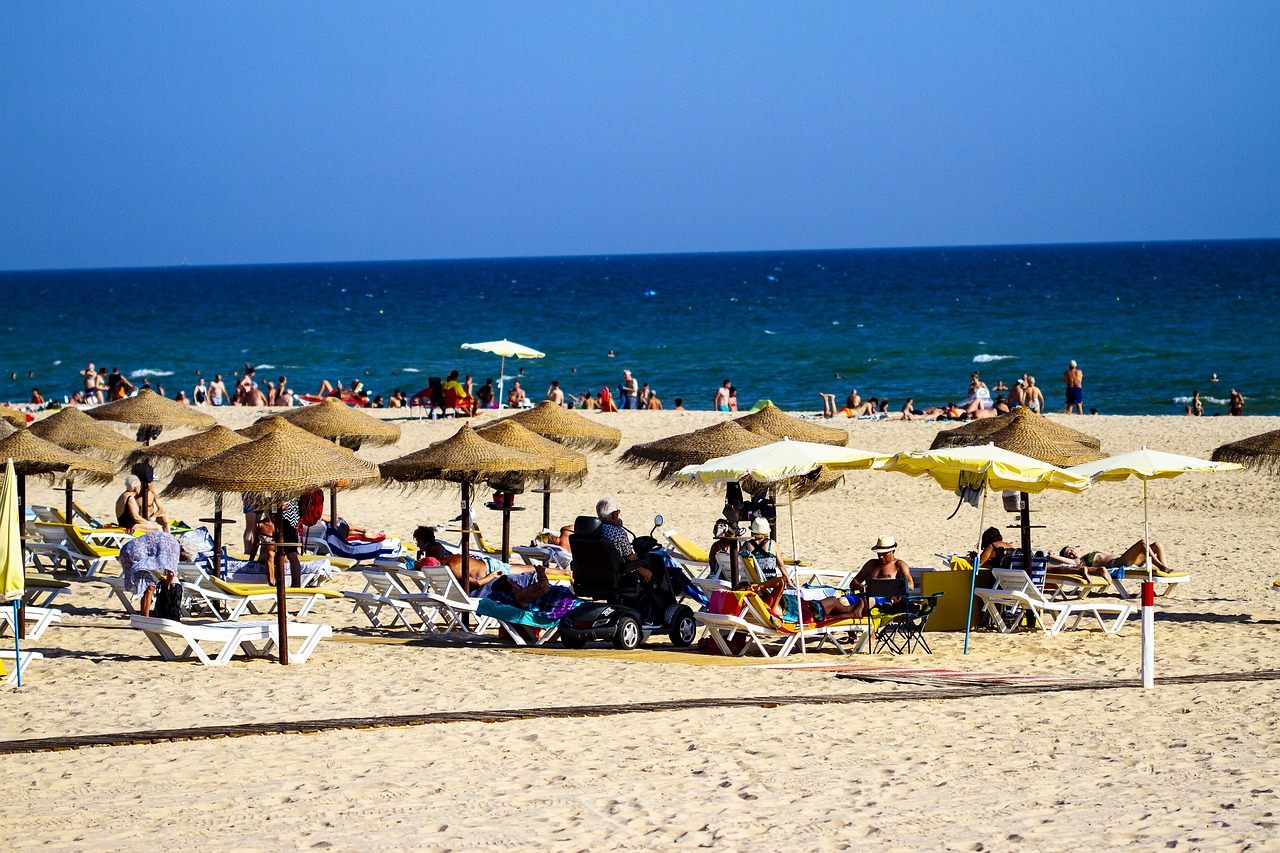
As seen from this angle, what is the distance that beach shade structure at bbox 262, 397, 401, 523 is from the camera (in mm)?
16078

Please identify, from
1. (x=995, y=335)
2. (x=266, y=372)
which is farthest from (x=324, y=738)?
(x=995, y=335)

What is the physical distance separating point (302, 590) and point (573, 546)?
2.33 meters

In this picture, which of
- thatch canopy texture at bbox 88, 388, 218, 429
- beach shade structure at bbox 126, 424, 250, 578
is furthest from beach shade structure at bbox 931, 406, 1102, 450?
thatch canopy texture at bbox 88, 388, 218, 429

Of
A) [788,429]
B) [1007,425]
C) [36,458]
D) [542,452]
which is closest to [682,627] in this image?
[542,452]

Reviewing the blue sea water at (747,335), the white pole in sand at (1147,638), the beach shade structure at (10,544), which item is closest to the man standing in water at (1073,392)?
the blue sea water at (747,335)

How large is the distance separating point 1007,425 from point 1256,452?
2.21m

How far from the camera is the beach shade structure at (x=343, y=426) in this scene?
16.1 m

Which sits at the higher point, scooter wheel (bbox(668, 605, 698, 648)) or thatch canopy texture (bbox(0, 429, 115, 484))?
thatch canopy texture (bbox(0, 429, 115, 484))

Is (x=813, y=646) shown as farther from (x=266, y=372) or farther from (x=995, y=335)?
(x=995, y=335)

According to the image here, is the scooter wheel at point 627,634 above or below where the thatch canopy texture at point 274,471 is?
below

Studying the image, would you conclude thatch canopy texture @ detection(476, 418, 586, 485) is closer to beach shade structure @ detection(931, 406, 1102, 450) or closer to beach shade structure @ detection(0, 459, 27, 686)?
beach shade structure @ detection(931, 406, 1102, 450)

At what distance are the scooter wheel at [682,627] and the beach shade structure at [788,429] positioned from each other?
3.37 meters

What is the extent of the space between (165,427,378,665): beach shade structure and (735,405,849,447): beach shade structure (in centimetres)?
469

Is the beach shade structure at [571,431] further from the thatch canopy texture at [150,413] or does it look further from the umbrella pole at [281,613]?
the umbrella pole at [281,613]
